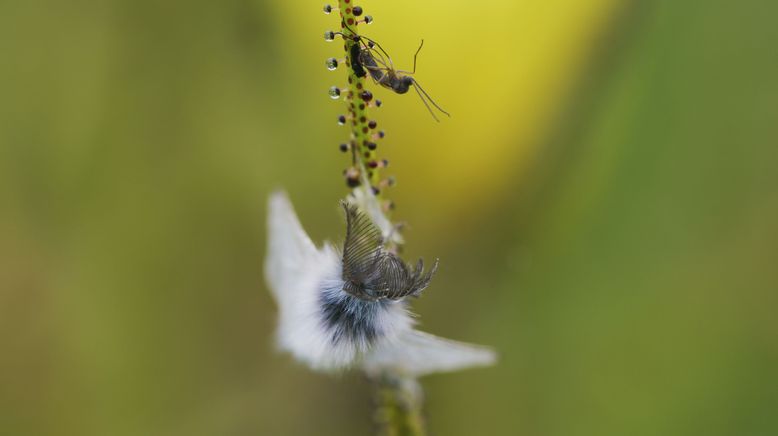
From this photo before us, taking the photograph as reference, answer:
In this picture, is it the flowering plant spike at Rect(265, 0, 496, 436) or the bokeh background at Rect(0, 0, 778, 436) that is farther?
the bokeh background at Rect(0, 0, 778, 436)

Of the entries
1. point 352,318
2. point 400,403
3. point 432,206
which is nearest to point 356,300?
point 352,318

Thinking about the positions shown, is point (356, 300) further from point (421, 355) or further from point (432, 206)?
point (432, 206)

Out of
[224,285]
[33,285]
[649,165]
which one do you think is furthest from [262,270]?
[649,165]

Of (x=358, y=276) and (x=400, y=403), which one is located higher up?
(x=358, y=276)

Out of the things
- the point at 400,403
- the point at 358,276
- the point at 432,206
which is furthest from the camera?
Answer: the point at 432,206

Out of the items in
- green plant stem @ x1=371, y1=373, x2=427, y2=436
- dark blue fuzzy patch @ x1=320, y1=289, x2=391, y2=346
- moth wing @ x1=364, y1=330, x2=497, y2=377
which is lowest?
green plant stem @ x1=371, y1=373, x2=427, y2=436

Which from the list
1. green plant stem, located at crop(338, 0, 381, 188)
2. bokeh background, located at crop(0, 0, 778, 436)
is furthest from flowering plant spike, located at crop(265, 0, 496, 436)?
bokeh background, located at crop(0, 0, 778, 436)

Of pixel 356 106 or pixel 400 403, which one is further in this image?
pixel 400 403

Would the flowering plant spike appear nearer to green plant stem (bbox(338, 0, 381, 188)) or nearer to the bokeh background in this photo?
green plant stem (bbox(338, 0, 381, 188))

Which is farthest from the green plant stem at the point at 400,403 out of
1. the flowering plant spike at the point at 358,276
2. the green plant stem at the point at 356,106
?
the green plant stem at the point at 356,106
